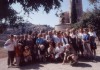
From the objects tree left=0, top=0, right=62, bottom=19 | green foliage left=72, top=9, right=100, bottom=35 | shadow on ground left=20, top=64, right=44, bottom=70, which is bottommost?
shadow on ground left=20, top=64, right=44, bottom=70

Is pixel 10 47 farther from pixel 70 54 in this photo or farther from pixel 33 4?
pixel 33 4

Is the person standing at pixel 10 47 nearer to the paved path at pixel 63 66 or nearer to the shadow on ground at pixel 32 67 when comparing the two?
the paved path at pixel 63 66

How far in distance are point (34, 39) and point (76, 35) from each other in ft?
8.46

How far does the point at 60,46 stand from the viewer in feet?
48.6

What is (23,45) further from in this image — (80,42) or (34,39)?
(80,42)

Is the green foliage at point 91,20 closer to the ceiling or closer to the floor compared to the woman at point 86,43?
closer to the ceiling

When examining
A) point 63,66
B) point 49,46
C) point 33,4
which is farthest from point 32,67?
point 33,4

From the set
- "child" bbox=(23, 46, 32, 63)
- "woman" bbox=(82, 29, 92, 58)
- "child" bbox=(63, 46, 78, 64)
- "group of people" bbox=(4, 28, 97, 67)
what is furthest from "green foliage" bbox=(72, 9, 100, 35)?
"child" bbox=(23, 46, 32, 63)

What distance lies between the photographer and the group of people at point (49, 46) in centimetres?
1426

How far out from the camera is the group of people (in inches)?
561

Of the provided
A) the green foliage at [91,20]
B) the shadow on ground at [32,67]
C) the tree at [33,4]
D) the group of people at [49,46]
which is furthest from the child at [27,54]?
the green foliage at [91,20]

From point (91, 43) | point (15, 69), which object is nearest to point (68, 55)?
point (91, 43)

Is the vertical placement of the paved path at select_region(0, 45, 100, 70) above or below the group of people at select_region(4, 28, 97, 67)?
below

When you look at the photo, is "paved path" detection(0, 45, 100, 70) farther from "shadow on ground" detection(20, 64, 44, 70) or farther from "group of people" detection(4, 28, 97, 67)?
"group of people" detection(4, 28, 97, 67)
